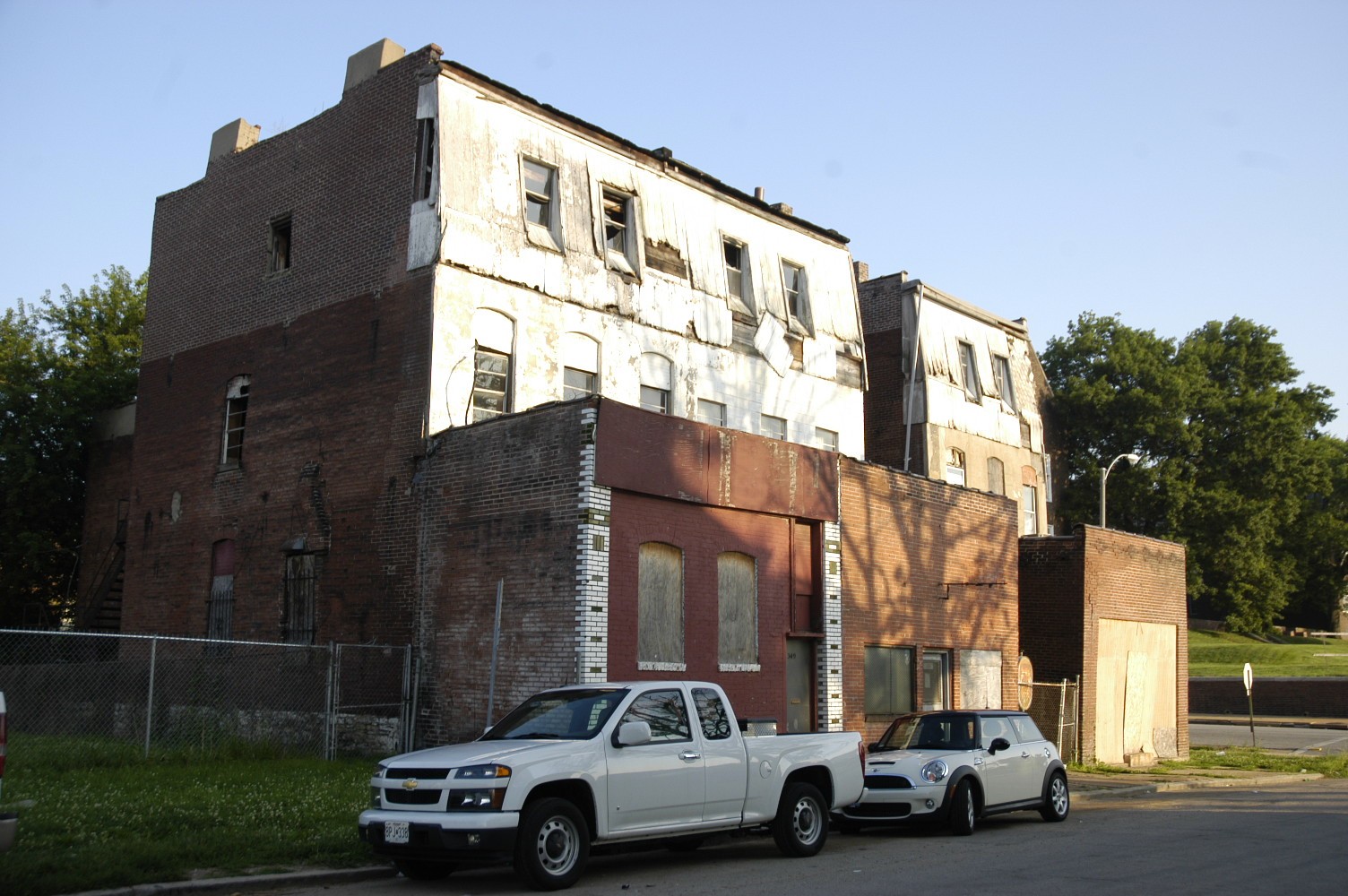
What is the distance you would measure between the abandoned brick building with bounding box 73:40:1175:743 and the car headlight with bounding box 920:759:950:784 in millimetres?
4471

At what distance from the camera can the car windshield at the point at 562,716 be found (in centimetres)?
1090

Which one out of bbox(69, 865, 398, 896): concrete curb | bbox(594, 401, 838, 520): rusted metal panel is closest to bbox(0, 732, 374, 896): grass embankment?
bbox(69, 865, 398, 896): concrete curb

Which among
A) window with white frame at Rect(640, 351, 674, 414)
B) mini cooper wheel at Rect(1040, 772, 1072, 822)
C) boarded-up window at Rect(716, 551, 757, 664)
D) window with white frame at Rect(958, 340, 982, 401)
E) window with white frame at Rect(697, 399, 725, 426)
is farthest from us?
window with white frame at Rect(958, 340, 982, 401)

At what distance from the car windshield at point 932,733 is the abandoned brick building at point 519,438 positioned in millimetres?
3400

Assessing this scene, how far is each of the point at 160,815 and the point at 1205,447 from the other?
159 ft

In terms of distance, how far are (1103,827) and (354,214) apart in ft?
51.0

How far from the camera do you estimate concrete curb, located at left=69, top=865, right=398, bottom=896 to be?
936 centimetres

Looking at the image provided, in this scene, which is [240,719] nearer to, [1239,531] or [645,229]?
[645,229]

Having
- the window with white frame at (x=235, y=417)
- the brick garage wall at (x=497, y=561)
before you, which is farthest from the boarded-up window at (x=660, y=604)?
the window with white frame at (x=235, y=417)

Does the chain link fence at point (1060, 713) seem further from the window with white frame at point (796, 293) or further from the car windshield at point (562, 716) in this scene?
the car windshield at point (562, 716)

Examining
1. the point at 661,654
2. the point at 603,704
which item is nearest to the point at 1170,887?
the point at 603,704

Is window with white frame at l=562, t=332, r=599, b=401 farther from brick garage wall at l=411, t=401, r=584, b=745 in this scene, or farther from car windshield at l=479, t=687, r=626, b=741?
car windshield at l=479, t=687, r=626, b=741

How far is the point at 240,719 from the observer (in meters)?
20.7

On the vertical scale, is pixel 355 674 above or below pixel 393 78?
below
